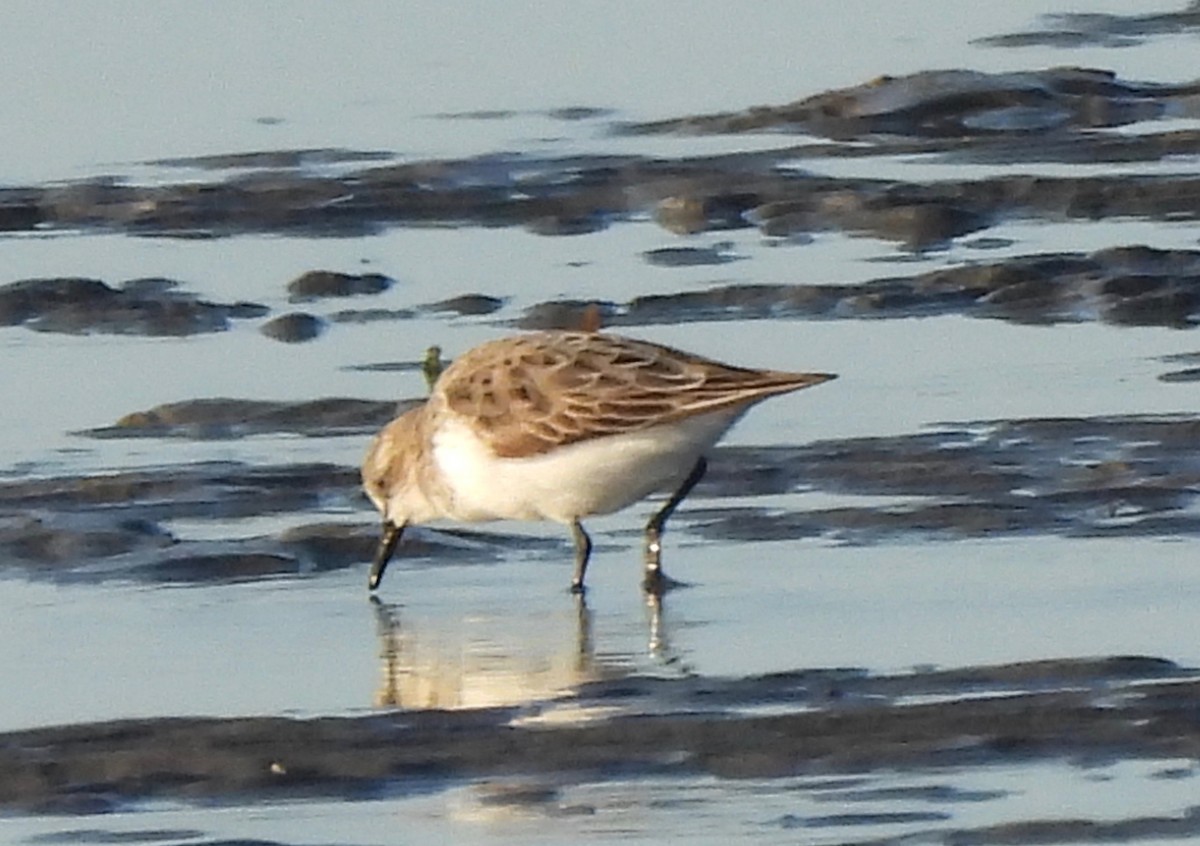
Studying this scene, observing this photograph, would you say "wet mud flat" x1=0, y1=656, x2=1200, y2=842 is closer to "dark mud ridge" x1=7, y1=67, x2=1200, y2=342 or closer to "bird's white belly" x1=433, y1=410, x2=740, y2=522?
"bird's white belly" x1=433, y1=410, x2=740, y2=522

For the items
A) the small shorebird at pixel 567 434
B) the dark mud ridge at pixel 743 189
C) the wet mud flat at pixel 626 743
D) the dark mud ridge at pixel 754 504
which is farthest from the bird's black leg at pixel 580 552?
the dark mud ridge at pixel 743 189

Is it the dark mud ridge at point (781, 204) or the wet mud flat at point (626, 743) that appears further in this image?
the dark mud ridge at point (781, 204)

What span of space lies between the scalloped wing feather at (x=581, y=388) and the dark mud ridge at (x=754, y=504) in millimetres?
426

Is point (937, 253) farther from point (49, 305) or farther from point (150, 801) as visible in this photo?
point (150, 801)

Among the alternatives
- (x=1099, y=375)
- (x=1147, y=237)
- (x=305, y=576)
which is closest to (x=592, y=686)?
(x=305, y=576)

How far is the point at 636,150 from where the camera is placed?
16516 millimetres

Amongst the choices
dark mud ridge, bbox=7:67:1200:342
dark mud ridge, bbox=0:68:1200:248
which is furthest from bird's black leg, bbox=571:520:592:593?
dark mud ridge, bbox=0:68:1200:248

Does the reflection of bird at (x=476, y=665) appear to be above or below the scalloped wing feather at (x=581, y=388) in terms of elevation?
below

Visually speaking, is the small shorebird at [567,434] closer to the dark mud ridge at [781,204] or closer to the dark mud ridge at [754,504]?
the dark mud ridge at [754,504]

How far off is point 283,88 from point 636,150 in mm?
2509

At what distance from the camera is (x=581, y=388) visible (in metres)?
9.57

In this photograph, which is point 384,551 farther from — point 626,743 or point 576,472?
point 626,743

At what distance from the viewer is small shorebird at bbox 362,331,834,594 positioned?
938cm

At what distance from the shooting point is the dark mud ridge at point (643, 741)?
7367 mm
